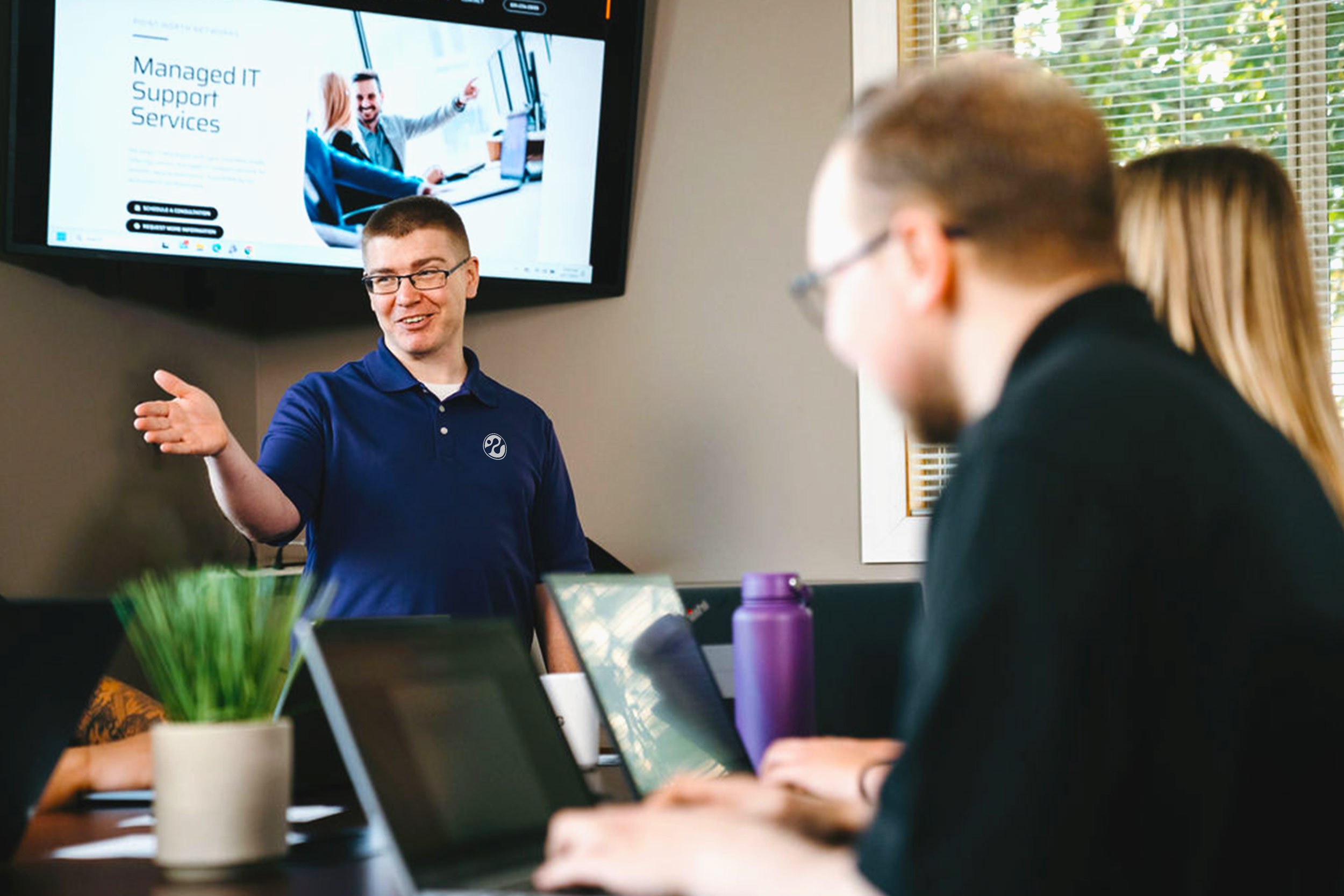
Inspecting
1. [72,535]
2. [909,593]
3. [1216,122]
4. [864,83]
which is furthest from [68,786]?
[1216,122]

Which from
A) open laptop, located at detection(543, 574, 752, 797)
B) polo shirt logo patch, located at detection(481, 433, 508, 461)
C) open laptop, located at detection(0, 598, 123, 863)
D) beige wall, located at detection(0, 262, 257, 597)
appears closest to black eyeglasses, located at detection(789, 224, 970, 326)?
open laptop, located at detection(543, 574, 752, 797)

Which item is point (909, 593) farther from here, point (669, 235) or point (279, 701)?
point (669, 235)

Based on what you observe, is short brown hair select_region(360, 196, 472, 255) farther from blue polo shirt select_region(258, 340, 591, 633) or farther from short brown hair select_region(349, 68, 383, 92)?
short brown hair select_region(349, 68, 383, 92)

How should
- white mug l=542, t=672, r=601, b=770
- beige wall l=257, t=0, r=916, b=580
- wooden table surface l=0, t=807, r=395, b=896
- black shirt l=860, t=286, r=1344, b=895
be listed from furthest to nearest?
beige wall l=257, t=0, r=916, b=580 → white mug l=542, t=672, r=601, b=770 → wooden table surface l=0, t=807, r=395, b=896 → black shirt l=860, t=286, r=1344, b=895

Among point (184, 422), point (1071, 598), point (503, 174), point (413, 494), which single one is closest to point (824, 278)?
point (1071, 598)

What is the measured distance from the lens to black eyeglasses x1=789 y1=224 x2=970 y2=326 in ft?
2.51

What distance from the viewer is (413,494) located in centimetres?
239

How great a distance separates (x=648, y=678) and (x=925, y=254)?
1.91ft

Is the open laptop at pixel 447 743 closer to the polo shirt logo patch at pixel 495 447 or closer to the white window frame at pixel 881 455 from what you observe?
the polo shirt logo patch at pixel 495 447

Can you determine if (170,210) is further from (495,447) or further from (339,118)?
(495,447)

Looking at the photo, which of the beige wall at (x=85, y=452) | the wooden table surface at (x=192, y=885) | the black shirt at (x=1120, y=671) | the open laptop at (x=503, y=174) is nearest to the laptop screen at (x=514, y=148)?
the open laptop at (x=503, y=174)

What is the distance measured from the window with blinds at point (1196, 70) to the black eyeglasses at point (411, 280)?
1.31 m

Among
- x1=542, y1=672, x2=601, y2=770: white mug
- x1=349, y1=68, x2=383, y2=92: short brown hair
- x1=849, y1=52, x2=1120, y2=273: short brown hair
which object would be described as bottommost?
x1=542, y1=672, x2=601, y2=770: white mug

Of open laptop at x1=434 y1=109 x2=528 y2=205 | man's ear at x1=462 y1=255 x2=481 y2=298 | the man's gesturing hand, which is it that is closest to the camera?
the man's gesturing hand
